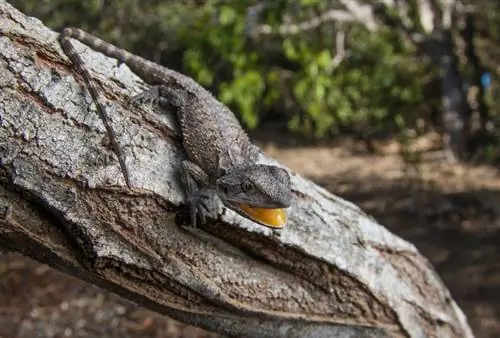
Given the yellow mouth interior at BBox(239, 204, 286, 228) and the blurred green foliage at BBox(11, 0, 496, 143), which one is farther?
the blurred green foliage at BBox(11, 0, 496, 143)

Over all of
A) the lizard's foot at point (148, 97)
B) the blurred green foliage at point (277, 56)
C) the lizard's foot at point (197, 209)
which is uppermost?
the blurred green foliage at point (277, 56)

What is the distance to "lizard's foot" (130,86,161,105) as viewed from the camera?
1606 mm

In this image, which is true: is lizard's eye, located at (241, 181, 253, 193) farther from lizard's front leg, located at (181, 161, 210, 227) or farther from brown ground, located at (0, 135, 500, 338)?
brown ground, located at (0, 135, 500, 338)

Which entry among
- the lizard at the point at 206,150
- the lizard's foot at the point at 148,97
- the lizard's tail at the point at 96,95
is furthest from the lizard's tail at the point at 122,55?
the lizard's tail at the point at 96,95

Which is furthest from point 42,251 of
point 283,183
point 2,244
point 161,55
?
point 161,55

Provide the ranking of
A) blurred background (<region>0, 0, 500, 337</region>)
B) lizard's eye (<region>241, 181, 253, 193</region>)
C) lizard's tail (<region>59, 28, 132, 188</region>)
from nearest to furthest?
lizard's tail (<region>59, 28, 132, 188</region>) < lizard's eye (<region>241, 181, 253, 193</region>) < blurred background (<region>0, 0, 500, 337</region>)

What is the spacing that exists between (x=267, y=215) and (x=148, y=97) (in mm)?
366

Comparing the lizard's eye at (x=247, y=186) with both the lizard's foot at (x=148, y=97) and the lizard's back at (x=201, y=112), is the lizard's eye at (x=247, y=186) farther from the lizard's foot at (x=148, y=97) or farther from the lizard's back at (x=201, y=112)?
the lizard's foot at (x=148, y=97)

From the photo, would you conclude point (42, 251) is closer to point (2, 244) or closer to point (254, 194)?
point (2, 244)

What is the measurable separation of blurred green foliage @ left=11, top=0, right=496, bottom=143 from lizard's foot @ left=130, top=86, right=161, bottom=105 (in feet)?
9.67

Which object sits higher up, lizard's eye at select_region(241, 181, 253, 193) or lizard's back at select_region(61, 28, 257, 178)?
lizard's back at select_region(61, 28, 257, 178)

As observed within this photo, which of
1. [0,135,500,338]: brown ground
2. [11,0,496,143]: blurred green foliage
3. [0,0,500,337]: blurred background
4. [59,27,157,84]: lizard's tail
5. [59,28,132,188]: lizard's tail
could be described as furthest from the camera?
[11,0,496,143]: blurred green foliage

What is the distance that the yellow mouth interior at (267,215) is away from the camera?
1604 mm

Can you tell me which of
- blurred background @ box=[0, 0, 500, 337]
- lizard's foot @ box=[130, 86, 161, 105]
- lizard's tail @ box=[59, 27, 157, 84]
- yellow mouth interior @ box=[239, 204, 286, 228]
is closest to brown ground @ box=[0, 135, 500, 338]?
blurred background @ box=[0, 0, 500, 337]
